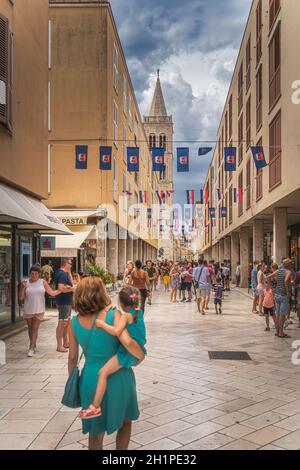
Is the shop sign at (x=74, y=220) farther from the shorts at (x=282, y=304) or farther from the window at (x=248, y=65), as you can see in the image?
the shorts at (x=282, y=304)

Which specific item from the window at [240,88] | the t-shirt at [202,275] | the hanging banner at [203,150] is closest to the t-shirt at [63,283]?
the t-shirt at [202,275]

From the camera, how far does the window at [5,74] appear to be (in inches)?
428

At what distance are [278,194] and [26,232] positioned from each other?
30.3ft

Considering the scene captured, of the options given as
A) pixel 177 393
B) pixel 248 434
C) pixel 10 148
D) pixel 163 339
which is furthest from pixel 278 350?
pixel 10 148

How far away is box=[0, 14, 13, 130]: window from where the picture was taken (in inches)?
428

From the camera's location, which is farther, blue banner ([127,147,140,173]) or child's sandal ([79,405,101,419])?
blue banner ([127,147,140,173])

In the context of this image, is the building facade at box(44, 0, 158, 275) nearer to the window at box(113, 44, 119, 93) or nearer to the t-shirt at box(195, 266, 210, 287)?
the window at box(113, 44, 119, 93)

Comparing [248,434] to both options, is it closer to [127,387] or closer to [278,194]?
[127,387]

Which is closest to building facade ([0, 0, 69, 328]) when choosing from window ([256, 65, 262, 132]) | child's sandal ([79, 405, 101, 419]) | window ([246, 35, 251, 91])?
child's sandal ([79, 405, 101, 419])

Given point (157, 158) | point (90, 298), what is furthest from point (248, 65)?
point (90, 298)

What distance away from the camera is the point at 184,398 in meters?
6.50

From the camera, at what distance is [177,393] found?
266 inches
